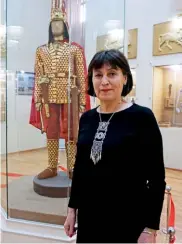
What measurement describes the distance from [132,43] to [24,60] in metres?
2.52

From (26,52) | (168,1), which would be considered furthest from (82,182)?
(168,1)

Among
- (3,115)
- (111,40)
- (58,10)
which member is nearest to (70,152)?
(3,115)

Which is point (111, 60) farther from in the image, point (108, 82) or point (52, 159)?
point (52, 159)

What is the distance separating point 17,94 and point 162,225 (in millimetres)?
2552

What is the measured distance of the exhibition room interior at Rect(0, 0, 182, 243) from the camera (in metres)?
2.73

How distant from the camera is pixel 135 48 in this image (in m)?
5.74

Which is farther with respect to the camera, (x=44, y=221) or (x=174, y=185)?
(x=174, y=185)

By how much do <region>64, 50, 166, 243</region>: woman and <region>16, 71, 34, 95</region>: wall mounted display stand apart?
9.08ft

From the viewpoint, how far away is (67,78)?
268 cm

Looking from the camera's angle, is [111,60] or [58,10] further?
[58,10]

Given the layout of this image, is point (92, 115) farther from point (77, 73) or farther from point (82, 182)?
point (77, 73)

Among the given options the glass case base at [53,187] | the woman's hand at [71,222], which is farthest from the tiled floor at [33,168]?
the woman's hand at [71,222]

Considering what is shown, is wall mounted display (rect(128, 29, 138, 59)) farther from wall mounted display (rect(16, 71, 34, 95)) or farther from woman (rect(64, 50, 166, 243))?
woman (rect(64, 50, 166, 243))

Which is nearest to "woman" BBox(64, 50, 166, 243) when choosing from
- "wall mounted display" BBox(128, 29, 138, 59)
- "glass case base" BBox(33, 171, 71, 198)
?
"glass case base" BBox(33, 171, 71, 198)
